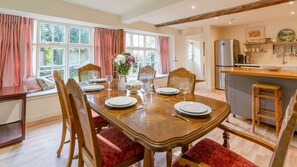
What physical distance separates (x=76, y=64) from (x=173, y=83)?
9.16ft

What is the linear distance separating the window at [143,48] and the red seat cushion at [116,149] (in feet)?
12.3

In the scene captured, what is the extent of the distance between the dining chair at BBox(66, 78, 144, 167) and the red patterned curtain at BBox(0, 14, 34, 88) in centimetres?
259

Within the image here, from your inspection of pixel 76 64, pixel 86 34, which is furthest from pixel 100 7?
pixel 76 64

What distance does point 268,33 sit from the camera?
5.27 metres

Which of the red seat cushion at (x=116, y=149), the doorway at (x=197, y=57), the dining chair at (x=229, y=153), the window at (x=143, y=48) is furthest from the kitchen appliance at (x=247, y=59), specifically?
the red seat cushion at (x=116, y=149)

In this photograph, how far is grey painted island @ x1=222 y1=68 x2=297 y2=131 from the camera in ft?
8.25

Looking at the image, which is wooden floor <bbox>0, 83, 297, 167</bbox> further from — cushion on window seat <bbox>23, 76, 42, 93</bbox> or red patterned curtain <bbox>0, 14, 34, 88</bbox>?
red patterned curtain <bbox>0, 14, 34, 88</bbox>

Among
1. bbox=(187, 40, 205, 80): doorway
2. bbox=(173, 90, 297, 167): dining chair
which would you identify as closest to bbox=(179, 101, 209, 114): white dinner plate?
bbox=(173, 90, 297, 167): dining chair

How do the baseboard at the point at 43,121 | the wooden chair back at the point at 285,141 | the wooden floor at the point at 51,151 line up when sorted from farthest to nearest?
1. the baseboard at the point at 43,121
2. the wooden floor at the point at 51,151
3. the wooden chair back at the point at 285,141

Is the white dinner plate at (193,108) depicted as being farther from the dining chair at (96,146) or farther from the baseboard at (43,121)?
the baseboard at (43,121)

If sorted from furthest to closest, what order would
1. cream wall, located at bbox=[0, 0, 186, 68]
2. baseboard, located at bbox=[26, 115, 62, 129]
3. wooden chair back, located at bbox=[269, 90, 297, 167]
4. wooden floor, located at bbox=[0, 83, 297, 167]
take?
baseboard, located at bbox=[26, 115, 62, 129]
cream wall, located at bbox=[0, 0, 186, 68]
wooden floor, located at bbox=[0, 83, 297, 167]
wooden chair back, located at bbox=[269, 90, 297, 167]

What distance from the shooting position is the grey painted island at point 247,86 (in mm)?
2514

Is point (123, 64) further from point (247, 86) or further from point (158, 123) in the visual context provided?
point (247, 86)

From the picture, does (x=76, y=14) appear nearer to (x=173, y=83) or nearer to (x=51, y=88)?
(x=51, y=88)
